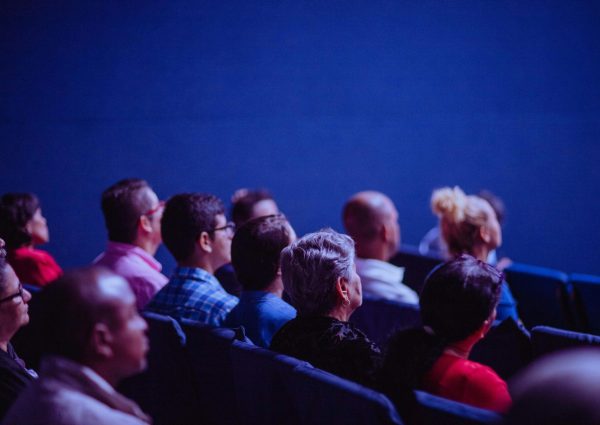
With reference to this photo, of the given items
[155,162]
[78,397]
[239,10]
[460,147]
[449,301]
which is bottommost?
[78,397]

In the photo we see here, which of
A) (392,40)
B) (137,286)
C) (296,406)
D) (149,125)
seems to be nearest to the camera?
(296,406)

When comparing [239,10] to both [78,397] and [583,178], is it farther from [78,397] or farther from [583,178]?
[78,397]

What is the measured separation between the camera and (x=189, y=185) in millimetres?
6043

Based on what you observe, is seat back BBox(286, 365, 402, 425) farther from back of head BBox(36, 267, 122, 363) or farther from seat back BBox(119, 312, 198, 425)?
seat back BBox(119, 312, 198, 425)

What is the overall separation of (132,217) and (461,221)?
1.82 meters

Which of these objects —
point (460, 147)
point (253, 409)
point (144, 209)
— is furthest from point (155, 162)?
point (253, 409)

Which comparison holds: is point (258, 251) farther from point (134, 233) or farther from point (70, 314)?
point (70, 314)

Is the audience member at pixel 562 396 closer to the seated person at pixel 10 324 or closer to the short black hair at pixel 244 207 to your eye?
the seated person at pixel 10 324

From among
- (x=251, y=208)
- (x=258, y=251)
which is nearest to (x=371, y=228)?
(x=251, y=208)

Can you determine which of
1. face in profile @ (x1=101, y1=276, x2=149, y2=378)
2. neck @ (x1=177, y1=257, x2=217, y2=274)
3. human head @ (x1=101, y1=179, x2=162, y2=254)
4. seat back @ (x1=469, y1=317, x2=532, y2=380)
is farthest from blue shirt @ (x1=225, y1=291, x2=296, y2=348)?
human head @ (x1=101, y1=179, x2=162, y2=254)

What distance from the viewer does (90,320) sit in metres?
1.52

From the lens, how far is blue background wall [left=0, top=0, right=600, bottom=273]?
556 centimetres

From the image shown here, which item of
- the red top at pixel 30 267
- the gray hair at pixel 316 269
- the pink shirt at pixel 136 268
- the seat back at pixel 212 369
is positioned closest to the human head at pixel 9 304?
the seat back at pixel 212 369

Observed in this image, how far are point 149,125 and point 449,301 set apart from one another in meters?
4.24
